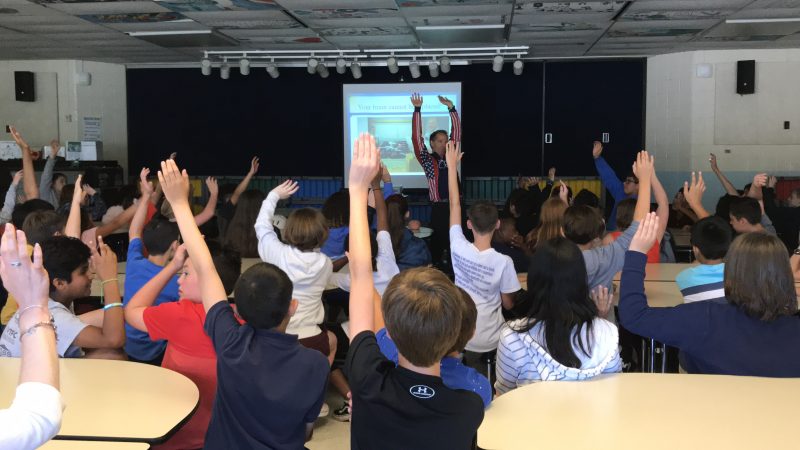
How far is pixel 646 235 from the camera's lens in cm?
242

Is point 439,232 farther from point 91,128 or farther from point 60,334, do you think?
point 91,128

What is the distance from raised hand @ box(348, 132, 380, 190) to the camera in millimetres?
1837

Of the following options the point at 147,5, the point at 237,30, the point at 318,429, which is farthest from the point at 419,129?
the point at 318,429

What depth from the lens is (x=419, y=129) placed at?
8.28 metres

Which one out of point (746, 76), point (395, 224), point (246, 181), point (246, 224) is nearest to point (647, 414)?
point (395, 224)

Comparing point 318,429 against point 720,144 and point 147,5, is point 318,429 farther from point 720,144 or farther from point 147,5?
point 720,144

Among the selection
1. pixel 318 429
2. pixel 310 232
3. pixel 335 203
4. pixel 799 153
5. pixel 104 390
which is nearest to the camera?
pixel 104 390

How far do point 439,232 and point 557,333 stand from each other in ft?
14.2

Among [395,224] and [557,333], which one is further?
[395,224]

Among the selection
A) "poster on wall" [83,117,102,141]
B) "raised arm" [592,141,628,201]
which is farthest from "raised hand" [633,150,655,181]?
"poster on wall" [83,117,102,141]

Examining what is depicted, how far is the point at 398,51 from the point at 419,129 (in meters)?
2.57

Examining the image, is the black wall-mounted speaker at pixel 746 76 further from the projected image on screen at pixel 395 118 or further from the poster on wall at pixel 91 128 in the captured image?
the poster on wall at pixel 91 128

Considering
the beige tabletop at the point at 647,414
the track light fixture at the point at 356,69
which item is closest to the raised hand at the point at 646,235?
the beige tabletop at the point at 647,414

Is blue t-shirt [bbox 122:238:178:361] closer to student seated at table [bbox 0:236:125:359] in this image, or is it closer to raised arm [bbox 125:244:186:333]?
student seated at table [bbox 0:236:125:359]
